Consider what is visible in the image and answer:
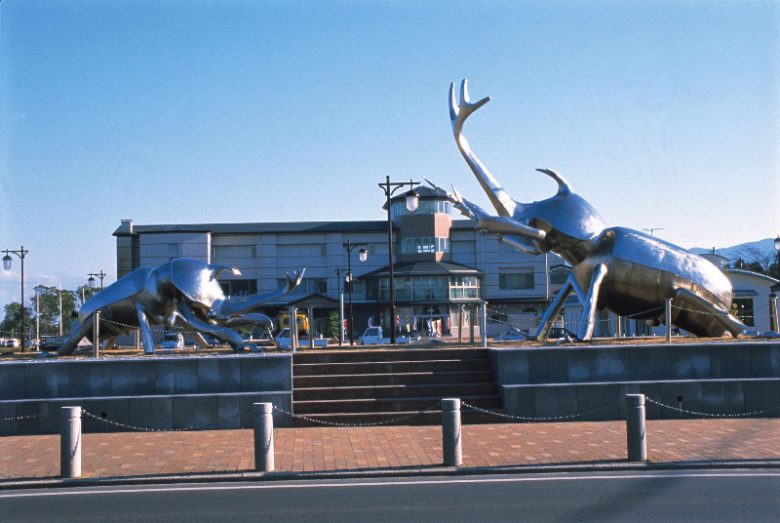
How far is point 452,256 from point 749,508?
5727 centimetres

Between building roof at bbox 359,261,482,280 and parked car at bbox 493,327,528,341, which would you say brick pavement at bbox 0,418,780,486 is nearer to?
parked car at bbox 493,327,528,341

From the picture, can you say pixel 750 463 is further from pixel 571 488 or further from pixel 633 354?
pixel 633 354

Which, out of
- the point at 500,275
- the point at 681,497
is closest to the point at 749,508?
the point at 681,497

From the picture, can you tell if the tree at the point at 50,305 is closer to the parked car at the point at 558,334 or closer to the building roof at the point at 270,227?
the building roof at the point at 270,227

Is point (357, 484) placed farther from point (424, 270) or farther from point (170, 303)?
point (424, 270)

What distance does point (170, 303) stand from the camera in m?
20.4

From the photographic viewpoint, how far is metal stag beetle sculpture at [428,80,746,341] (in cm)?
1827

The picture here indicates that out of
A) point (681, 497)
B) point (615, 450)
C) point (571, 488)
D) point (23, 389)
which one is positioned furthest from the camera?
point (23, 389)

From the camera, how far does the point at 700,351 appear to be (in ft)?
53.5

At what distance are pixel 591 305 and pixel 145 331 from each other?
33.3ft

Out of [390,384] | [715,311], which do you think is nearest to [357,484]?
[390,384]

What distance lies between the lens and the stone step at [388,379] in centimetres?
1675

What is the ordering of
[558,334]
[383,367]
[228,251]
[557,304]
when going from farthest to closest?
[228,251] < [558,334] < [557,304] < [383,367]

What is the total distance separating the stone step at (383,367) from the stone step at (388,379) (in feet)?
0.68
